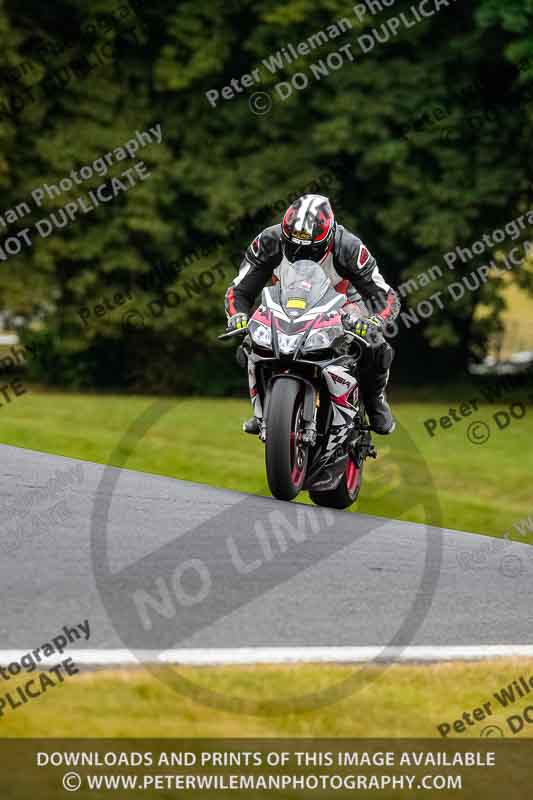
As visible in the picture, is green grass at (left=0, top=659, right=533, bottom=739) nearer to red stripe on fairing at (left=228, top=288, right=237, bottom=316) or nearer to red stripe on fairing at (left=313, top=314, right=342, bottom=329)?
red stripe on fairing at (left=313, top=314, right=342, bottom=329)

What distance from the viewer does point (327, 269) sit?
820cm

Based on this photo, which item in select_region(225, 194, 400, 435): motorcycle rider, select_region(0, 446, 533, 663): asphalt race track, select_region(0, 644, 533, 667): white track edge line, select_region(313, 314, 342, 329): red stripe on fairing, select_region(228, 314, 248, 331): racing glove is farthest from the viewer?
select_region(228, 314, 248, 331): racing glove

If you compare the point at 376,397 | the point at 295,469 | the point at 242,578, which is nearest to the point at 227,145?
the point at 376,397

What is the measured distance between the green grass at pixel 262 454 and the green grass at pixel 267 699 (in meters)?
4.50

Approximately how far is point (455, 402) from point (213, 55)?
8.48 m

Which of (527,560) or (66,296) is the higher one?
(66,296)

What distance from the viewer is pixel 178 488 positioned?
10.5 m

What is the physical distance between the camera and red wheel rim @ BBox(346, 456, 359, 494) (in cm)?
902

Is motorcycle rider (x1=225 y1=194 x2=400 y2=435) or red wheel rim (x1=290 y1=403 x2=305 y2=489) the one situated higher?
motorcycle rider (x1=225 y1=194 x2=400 y2=435)

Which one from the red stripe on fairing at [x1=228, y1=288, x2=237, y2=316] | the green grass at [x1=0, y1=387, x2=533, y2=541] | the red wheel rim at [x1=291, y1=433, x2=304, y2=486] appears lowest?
the green grass at [x1=0, y1=387, x2=533, y2=541]

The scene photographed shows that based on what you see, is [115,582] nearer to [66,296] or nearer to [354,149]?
[354,149]

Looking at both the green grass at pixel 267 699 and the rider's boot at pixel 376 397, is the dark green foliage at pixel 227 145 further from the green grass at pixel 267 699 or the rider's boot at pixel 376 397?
the green grass at pixel 267 699

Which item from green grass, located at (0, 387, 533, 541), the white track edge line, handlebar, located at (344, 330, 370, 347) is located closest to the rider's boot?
handlebar, located at (344, 330, 370, 347)
